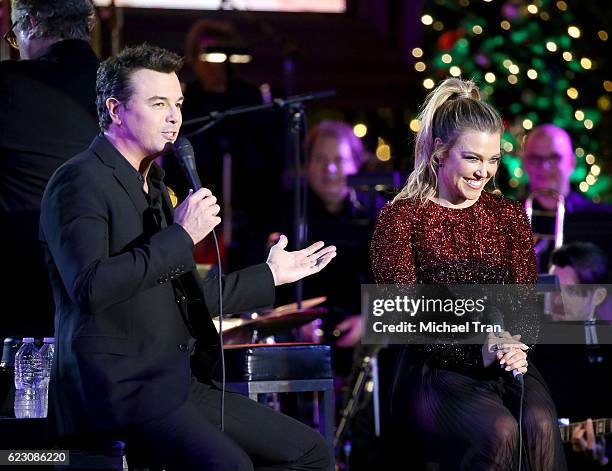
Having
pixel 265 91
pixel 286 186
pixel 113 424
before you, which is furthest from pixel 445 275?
pixel 265 91

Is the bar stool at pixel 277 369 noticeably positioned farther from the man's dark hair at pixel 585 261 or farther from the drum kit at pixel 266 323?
the man's dark hair at pixel 585 261

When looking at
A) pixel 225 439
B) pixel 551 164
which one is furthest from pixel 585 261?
pixel 225 439

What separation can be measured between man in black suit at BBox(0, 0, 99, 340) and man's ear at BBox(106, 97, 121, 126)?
0.75m

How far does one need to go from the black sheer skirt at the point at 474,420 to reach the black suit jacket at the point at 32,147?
142 cm

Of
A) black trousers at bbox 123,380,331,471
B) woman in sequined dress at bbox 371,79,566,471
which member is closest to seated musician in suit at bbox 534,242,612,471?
woman in sequined dress at bbox 371,79,566,471

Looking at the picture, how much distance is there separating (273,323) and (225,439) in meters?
1.43

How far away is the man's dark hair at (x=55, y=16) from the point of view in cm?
412

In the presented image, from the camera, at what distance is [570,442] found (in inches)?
197

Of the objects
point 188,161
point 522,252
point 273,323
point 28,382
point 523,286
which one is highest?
point 188,161

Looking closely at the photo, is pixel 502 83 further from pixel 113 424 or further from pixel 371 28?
pixel 113 424

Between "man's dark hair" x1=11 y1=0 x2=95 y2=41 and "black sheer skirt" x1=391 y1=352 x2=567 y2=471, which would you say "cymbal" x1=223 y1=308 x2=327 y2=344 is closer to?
"black sheer skirt" x1=391 y1=352 x2=567 y2=471

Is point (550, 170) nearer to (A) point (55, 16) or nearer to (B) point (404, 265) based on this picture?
(B) point (404, 265)

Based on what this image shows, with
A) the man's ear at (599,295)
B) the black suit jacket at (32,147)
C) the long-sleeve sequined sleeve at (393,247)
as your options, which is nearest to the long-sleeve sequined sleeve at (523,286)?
the long-sleeve sequined sleeve at (393,247)

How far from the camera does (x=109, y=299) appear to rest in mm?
3047
